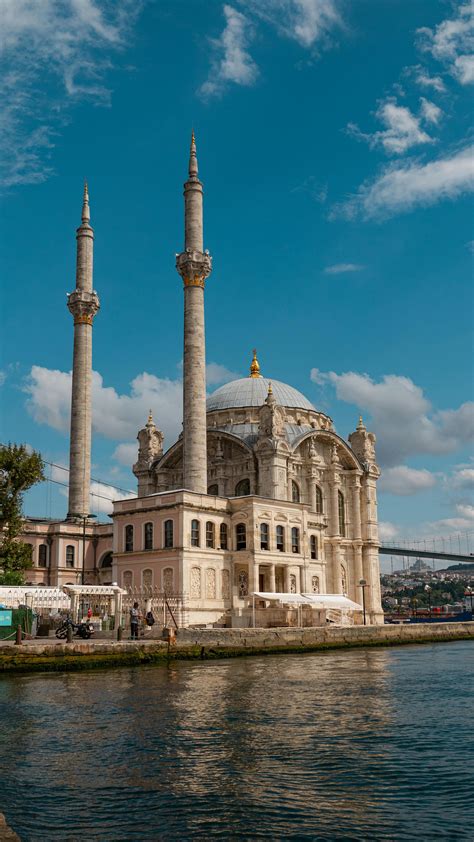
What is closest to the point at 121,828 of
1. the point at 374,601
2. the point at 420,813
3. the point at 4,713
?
the point at 420,813

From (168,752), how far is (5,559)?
31075 millimetres

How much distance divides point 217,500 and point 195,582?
15.2ft

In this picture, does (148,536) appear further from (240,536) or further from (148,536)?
(240,536)

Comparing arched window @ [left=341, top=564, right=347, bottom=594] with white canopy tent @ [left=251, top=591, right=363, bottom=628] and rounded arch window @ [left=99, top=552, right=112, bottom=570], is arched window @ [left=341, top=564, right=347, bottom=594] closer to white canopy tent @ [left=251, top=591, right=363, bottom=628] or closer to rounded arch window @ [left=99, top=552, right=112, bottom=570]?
white canopy tent @ [left=251, top=591, right=363, bottom=628]

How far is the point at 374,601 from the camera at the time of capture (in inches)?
2429

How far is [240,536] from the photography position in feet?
145

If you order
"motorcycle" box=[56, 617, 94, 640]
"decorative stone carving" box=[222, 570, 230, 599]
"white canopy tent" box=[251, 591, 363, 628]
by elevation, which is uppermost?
"decorative stone carving" box=[222, 570, 230, 599]

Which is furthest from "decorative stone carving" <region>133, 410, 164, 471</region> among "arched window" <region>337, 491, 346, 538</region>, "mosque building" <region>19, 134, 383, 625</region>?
"arched window" <region>337, 491, 346, 538</region>

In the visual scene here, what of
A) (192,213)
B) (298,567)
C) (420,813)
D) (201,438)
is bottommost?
(420,813)

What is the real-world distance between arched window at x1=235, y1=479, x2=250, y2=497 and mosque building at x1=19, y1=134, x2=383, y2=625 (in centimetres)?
15

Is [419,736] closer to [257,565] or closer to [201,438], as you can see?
[257,565]

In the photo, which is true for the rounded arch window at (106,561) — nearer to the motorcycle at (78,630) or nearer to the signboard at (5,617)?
the motorcycle at (78,630)

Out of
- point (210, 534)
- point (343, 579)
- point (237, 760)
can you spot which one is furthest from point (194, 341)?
point (237, 760)

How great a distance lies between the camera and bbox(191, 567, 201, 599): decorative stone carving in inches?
1610
